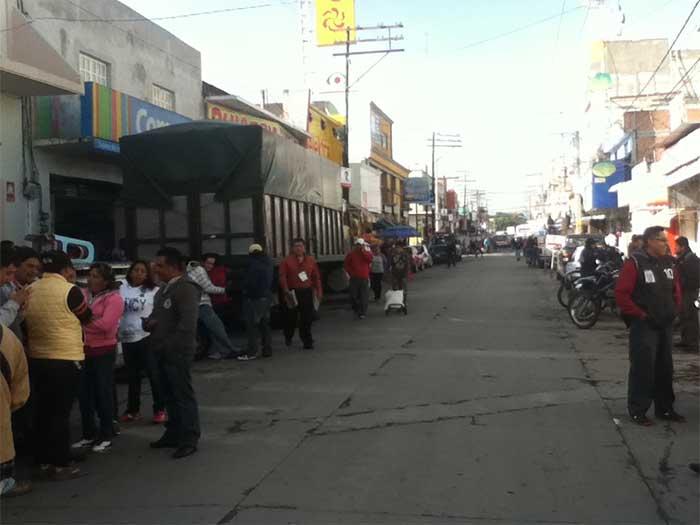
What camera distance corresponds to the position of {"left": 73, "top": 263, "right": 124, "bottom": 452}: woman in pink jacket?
6.28m

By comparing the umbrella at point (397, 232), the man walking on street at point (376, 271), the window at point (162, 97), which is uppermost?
the window at point (162, 97)

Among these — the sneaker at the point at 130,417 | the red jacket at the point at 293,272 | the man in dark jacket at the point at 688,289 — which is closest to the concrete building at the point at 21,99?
the red jacket at the point at 293,272

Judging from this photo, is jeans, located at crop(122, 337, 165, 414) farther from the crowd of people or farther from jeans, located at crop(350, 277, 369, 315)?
jeans, located at crop(350, 277, 369, 315)

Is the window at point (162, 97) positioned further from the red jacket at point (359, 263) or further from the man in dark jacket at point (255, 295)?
the man in dark jacket at point (255, 295)

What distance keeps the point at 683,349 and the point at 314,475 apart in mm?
7774

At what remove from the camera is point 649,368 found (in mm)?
6793

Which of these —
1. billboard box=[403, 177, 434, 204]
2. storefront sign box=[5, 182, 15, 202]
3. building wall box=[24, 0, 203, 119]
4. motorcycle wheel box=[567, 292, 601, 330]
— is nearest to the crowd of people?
storefront sign box=[5, 182, 15, 202]

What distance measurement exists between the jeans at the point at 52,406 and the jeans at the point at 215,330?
16.9ft

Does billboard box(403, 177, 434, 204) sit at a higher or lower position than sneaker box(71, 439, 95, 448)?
higher

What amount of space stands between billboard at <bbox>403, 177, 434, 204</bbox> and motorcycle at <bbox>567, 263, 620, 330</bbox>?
48507 millimetres

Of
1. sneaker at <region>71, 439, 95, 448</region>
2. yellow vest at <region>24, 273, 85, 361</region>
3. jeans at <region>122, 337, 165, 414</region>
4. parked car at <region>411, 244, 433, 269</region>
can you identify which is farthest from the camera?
parked car at <region>411, 244, 433, 269</region>

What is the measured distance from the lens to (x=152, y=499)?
16.4 ft

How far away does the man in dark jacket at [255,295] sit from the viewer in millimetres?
10977

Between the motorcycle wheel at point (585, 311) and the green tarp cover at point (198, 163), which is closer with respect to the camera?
the green tarp cover at point (198, 163)
